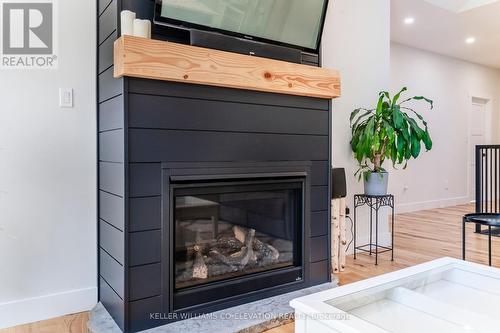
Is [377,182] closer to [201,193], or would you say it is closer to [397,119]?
[397,119]

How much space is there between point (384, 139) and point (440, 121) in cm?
380

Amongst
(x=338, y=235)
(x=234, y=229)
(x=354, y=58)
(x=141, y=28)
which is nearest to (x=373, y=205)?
(x=338, y=235)

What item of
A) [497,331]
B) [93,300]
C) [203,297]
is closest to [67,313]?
[93,300]

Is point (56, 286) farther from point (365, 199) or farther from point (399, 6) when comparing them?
point (399, 6)

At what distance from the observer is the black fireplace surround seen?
1760mm

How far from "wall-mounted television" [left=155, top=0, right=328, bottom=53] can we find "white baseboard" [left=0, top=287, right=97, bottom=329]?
1603 mm

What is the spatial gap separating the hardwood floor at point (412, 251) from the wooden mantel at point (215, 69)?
1.33 metres

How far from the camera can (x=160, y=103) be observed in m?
1.80

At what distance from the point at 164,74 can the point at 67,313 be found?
57.3 inches

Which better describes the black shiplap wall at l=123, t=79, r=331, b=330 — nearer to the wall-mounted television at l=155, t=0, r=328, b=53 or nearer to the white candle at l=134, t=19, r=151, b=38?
the white candle at l=134, t=19, r=151, b=38

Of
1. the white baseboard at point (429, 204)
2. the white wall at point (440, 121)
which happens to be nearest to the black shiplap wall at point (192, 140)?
the white wall at point (440, 121)

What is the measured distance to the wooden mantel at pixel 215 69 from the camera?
170cm

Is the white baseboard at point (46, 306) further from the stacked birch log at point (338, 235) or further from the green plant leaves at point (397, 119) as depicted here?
the green plant leaves at point (397, 119)

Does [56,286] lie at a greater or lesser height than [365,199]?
lesser
